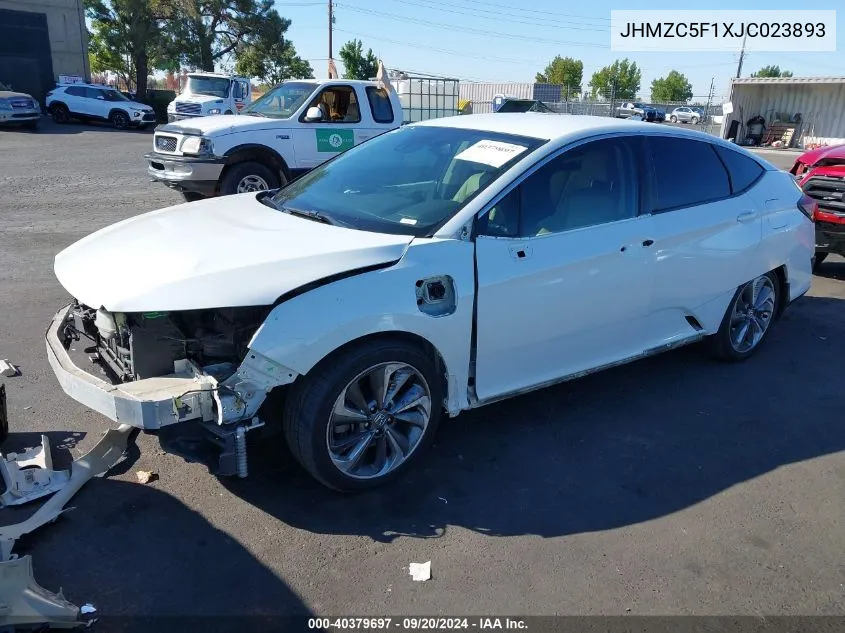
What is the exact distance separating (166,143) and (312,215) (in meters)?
7.11

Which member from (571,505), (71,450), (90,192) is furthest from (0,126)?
(571,505)

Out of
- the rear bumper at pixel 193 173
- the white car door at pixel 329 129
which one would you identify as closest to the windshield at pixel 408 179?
the rear bumper at pixel 193 173

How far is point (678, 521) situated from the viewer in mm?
3373

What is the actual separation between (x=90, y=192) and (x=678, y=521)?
11.4 m

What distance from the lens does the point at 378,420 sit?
3.38m

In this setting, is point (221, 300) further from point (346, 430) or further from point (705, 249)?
point (705, 249)

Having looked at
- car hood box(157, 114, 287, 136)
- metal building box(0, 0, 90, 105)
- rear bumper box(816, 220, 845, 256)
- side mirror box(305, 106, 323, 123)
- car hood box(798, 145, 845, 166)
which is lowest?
rear bumper box(816, 220, 845, 256)

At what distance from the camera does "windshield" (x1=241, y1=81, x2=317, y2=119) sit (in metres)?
10.5

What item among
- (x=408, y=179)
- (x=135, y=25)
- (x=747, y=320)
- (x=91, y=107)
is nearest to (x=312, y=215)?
(x=408, y=179)

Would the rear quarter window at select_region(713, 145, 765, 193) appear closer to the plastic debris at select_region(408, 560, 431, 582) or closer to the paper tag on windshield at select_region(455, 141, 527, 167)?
the paper tag on windshield at select_region(455, 141, 527, 167)

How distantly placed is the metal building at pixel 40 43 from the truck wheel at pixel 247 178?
101ft

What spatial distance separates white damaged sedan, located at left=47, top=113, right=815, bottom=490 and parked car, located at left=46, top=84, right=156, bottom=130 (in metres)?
27.0

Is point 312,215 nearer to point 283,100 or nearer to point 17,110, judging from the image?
point 283,100

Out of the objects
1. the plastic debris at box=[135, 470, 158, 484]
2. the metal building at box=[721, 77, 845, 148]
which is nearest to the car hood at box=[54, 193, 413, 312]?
the plastic debris at box=[135, 470, 158, 484]
